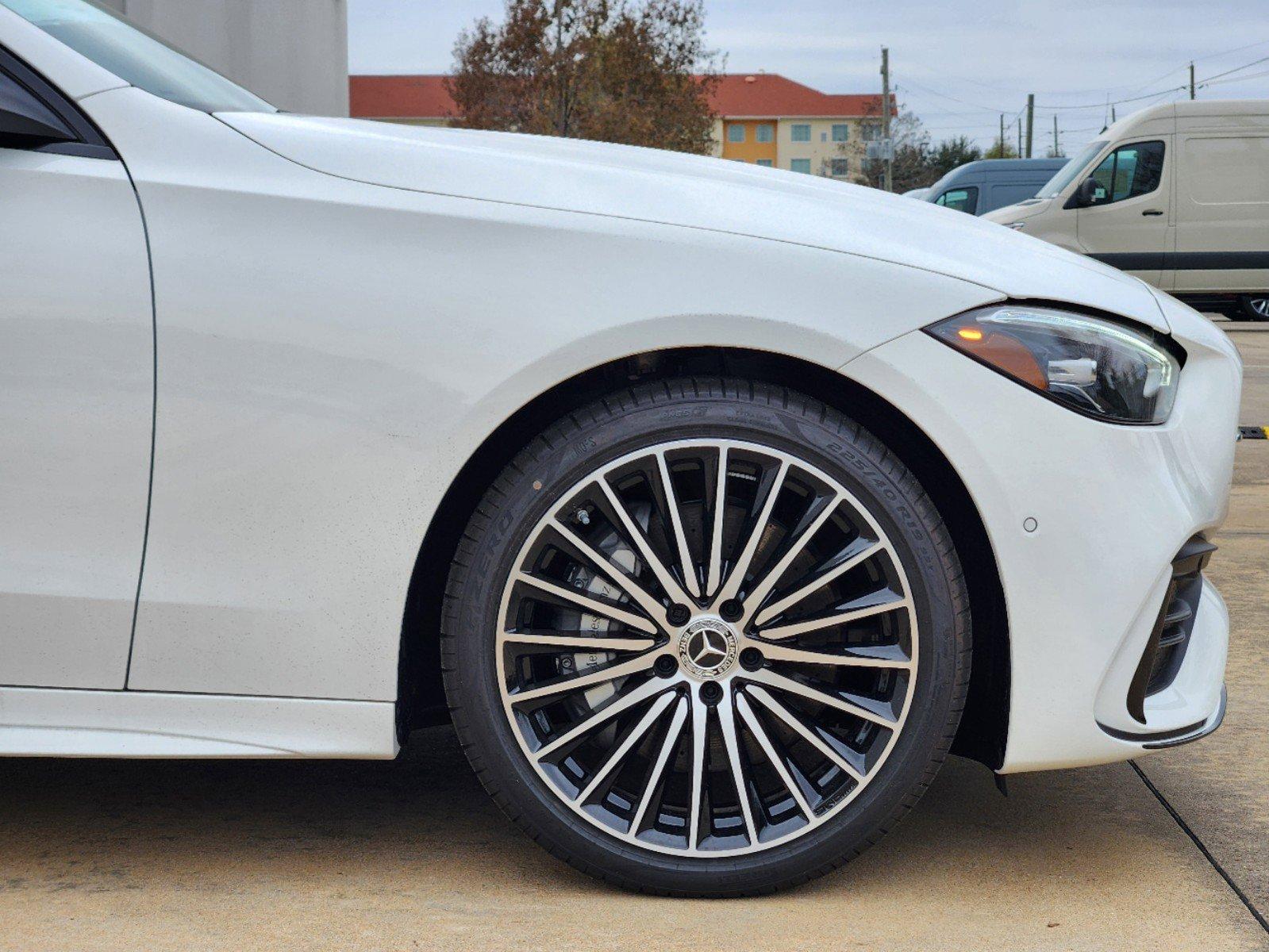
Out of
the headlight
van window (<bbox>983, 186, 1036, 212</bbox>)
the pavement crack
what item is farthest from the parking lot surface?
van window (<bbox>983, 186, 1036, 212</bbox>)

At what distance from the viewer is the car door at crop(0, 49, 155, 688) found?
80.8 inches

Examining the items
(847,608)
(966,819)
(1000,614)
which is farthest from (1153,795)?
(847,608)

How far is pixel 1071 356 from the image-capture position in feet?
7.10

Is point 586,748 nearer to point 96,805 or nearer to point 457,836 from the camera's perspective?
point 457,836

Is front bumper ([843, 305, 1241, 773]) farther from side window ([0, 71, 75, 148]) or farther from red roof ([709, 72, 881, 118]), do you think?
red roof ([709, 72, 881, 118])

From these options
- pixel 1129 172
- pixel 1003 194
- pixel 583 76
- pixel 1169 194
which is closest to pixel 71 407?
pixel 1129 172

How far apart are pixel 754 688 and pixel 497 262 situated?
751mm

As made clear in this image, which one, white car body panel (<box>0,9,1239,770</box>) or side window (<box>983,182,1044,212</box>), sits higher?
side window (<box>983,182,1044,212</box>)

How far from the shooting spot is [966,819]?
261 centimetres

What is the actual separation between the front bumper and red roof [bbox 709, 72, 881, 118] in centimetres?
8852

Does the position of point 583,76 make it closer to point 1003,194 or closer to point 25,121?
point 1003,194

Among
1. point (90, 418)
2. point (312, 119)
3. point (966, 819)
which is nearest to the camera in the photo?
point (90, 418)

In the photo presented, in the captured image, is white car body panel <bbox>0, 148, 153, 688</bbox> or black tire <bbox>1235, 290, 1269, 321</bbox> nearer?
white car body panel <bbox>0, 148, 153, 688</bbox>

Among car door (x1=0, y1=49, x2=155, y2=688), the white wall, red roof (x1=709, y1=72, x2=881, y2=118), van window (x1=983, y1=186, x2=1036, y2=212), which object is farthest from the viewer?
red roof (x1=709, y1=72, x2=881, y2=118)
